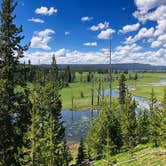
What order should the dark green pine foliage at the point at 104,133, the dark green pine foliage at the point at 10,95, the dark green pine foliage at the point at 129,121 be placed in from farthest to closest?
the dark green pine foliage at the point at 104,133
the dark green pine foliage at the point at 129,121
the dark green pine foliage at the point at 10,95

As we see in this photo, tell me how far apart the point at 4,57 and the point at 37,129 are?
6.93 m

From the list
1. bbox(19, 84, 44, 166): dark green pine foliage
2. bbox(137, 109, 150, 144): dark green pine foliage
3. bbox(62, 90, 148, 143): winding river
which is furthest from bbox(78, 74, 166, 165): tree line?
bbox(19, 84, 44, 166): dark green pine foliage

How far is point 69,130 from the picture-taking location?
240ft

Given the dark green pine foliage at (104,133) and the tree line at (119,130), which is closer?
the tree line at (119,130)

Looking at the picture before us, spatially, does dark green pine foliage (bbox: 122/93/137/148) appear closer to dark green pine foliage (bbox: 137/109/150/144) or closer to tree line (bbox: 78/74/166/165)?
tree line (bbox: 78/74/166/165)

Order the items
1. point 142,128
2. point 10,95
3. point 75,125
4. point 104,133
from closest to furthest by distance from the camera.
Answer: point 10,95 < point 104,133 < point 142,128 < point 75,125

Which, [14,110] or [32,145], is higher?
[14,110]

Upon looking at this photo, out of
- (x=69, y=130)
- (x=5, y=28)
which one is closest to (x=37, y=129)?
(x=5, y=28)

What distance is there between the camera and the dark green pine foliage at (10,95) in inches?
912

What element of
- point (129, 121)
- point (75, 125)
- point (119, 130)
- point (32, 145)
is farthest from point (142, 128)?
point (75, 125)

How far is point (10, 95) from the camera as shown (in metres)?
23.8

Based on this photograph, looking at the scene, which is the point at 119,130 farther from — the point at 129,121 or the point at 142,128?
the point at 142,128

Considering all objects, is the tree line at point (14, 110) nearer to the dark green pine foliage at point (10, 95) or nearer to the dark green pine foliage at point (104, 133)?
the dark green pine foliage at point (10, 95)

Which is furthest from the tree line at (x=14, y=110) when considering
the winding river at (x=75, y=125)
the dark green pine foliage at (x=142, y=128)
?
the winding river at (x=75, y=125)
